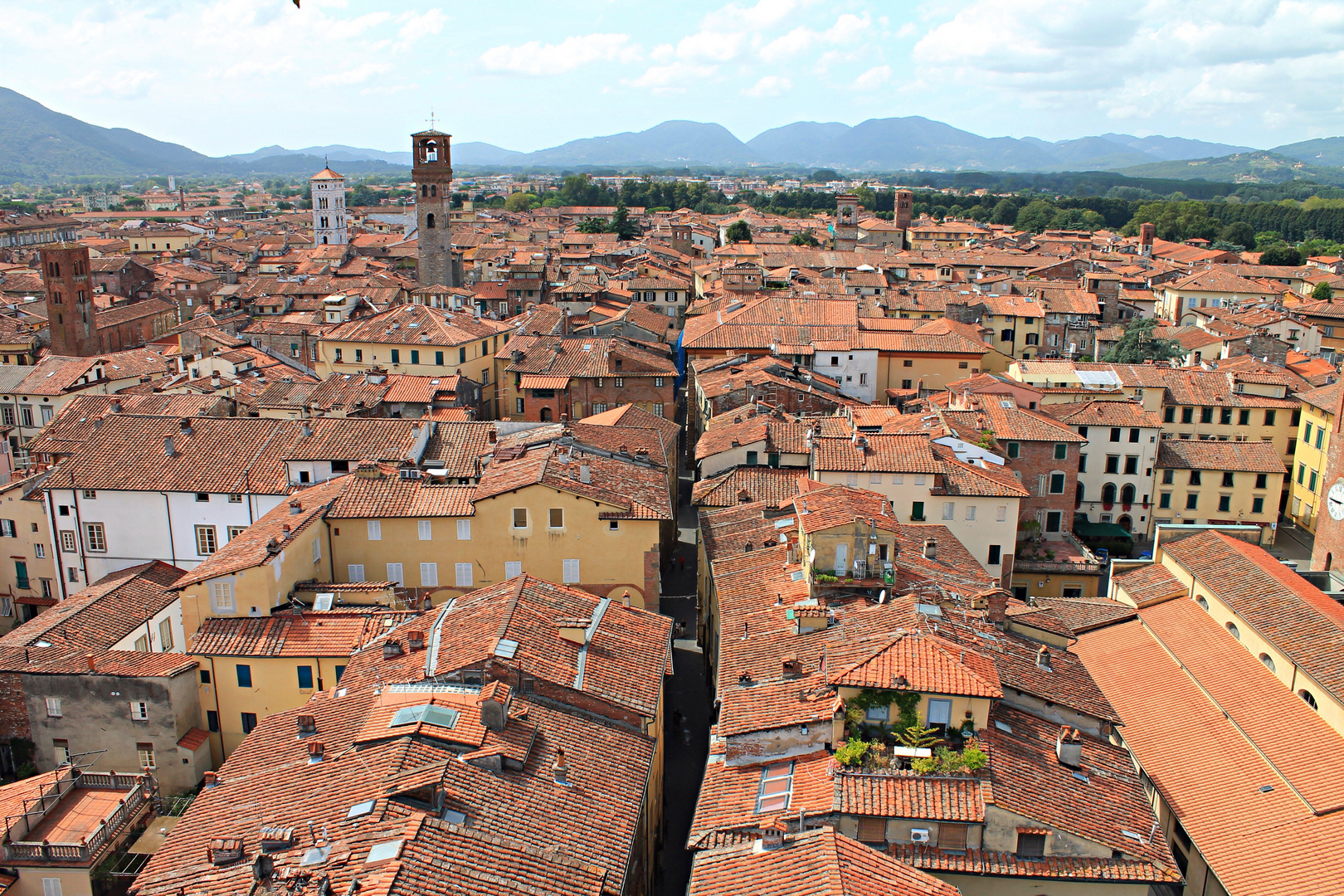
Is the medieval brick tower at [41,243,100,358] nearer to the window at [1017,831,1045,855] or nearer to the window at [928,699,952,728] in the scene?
the window at [928,699,952,728]

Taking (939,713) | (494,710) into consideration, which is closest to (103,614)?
(494,710)

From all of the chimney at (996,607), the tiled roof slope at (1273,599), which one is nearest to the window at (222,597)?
the chimney at (996,607)

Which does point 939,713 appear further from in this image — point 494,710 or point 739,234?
point 739,234

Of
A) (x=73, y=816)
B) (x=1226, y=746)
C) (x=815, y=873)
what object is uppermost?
(x=815, y=873)

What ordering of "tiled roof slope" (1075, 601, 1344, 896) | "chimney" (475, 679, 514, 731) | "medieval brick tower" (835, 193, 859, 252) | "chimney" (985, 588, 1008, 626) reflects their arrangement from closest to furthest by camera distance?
"chimney" (475, 679, 514, 731), "tiled roof slope" (1075, 601, 1344, 896), "chimney" (985, 588, 1008, 626), "medieval brick tower" (835, 193, 859, 252)

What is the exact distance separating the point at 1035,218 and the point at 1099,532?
159007 mm

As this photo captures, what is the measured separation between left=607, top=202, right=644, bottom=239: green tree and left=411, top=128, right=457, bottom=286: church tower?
46804 mm

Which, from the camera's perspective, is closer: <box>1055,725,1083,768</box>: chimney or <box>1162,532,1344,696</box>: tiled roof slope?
<box>1055,725,1083,768</box>: chimney

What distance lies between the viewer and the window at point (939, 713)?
21672mm

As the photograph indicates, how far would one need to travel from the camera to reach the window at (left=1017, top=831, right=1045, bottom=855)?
64.7 feet

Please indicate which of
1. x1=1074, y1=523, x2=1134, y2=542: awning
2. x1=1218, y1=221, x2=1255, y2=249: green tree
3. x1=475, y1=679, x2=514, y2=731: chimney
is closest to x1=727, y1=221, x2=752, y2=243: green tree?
x1=1218, y1=221, x2=1255, y2=249: green tree

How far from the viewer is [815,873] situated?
1752cm

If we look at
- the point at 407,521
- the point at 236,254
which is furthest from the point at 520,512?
the point at 236,254

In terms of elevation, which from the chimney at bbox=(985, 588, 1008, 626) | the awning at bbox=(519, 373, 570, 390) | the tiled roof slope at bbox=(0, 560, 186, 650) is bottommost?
the tiled roof slope at bbox=(0, 560, 186, 650)
